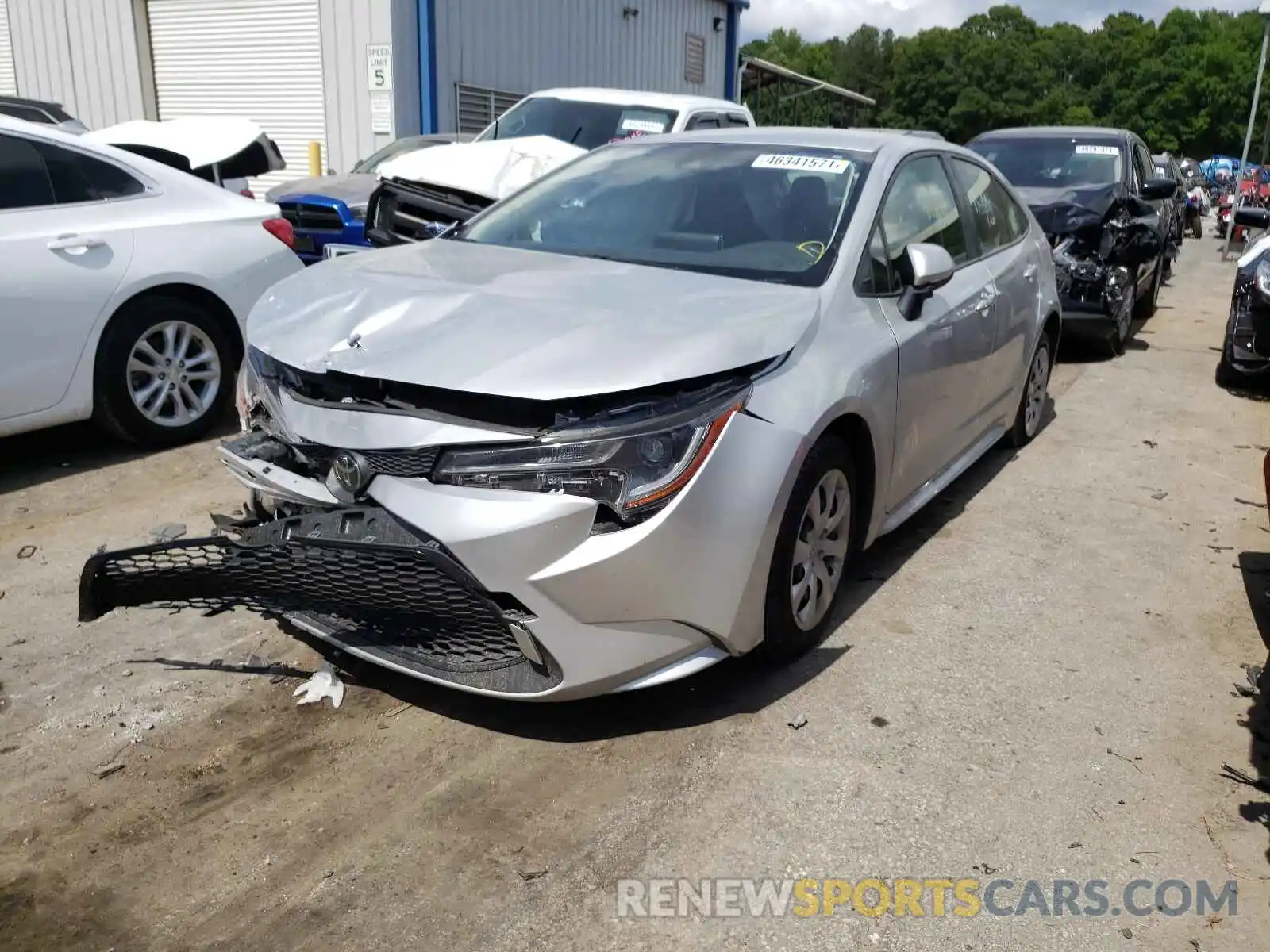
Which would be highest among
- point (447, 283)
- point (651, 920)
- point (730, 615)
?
point (447, 283)

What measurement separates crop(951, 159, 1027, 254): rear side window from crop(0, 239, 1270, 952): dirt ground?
1606 millimetres

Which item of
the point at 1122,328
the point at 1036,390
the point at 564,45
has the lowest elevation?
the point at 1122,328

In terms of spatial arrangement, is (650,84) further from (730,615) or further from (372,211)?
(730,615)

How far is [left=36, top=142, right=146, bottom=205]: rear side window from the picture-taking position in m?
5.07

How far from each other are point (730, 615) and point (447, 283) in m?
1.35

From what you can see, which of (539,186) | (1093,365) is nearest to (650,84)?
(1093,365)

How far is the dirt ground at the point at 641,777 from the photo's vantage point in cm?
243

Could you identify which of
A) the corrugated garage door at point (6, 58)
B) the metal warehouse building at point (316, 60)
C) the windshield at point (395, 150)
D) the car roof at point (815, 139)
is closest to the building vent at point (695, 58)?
the metal warehouse building at point (316, 60)

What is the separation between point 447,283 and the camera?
11.0 feet

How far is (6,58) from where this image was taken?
18.0 m

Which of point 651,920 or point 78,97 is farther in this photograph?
point 78,97

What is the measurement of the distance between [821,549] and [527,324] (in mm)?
1202

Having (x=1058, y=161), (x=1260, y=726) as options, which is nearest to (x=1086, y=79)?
(x=1058, y=161)

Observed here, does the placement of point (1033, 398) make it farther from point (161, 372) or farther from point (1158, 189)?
point (161, 372)
